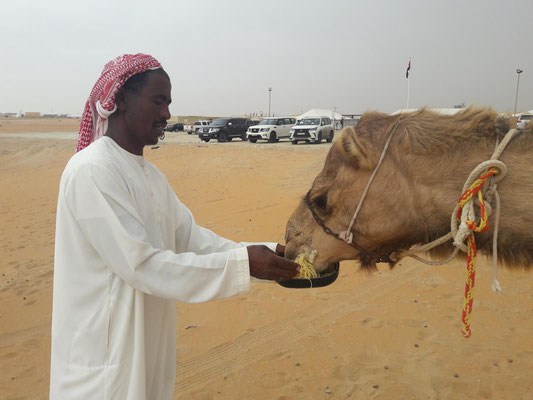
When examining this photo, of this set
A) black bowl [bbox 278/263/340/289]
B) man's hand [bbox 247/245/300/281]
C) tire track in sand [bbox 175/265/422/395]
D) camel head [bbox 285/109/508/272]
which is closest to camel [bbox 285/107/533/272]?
camel head [bbox 285/109/508/272]

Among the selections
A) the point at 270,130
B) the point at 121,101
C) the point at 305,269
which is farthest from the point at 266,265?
the point at 270,130

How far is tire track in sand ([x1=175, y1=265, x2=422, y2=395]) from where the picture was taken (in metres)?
3.80

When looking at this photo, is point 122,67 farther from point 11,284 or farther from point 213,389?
point 11,284

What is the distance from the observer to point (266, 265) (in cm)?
188

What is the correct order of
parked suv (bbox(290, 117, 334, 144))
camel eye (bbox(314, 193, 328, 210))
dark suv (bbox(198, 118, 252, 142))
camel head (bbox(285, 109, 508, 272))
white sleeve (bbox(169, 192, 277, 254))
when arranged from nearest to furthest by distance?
1. camel head (bbox(285, 109, 508, 272))
2. camel eye (bbox(314, 193, 328, 210))
3. white sleeve (bbox(169, 192, 277, 254))
4. parked suv (bbox(290, 117, 334, 144))
5. dark suv (bbox(198, 118, 252, 142))

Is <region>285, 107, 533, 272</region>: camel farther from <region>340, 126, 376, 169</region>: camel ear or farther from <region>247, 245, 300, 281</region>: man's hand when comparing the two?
<region>247, 245, 300, 281</region>: man's hand

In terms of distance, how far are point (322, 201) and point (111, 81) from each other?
3.97ft

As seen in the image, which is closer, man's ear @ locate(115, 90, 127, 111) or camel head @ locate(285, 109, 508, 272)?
camel head @ locate(285, 109, 508, 272)

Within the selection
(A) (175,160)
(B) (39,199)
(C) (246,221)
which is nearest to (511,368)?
(C) (246,221)

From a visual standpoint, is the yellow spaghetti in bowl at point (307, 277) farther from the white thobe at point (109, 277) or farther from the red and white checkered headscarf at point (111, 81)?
the red and white checkered headscarf at point (111, 81)

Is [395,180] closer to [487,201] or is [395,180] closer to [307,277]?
[487,201]

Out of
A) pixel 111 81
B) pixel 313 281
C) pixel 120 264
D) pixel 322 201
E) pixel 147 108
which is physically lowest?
pixel 313 281

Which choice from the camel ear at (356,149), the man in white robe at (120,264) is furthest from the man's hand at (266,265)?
the camel ear at (356,149)

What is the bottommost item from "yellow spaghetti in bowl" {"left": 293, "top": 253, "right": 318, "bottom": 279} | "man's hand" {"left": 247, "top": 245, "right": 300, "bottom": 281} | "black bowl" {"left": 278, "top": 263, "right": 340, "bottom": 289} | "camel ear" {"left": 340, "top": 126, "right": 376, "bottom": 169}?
"black bowl" {"left": 278, "top": 263, "right": 340, "bottom": 289}
